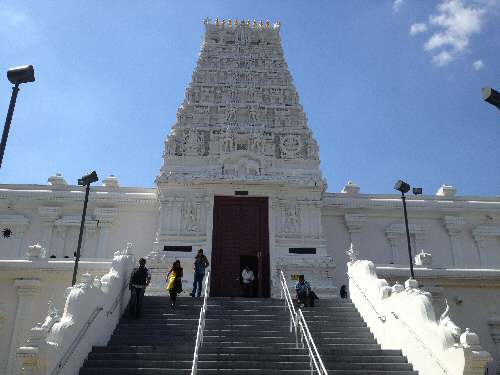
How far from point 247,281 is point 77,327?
838cm

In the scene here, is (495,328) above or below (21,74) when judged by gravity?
below

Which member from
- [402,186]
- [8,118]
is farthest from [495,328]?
[8,118]

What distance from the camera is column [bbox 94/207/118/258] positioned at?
83.8 ft

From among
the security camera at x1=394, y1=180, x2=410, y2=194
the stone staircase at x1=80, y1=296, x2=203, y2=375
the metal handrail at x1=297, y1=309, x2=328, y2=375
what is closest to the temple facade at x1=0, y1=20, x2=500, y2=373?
the security camera at x1=394, y1=180, x2=410, y2=194

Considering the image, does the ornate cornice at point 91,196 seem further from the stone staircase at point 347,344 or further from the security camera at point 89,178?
the stone staircase at point 347,344

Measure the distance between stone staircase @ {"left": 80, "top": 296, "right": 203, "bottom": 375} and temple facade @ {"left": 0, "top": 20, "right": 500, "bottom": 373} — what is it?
4.13 meters

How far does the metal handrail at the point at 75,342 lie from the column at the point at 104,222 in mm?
12341

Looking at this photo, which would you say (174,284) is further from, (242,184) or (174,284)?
(242,184)

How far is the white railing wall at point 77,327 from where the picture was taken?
33.6 ft

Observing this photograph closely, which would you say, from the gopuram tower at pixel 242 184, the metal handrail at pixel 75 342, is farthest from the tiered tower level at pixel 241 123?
the metal handrail at pixel 75 342

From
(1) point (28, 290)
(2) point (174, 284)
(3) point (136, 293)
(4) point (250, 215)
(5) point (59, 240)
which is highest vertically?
(4) point (250, 215)

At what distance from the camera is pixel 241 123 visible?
86.6 feet

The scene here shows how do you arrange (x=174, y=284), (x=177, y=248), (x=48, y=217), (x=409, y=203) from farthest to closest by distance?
(x=409, y=203), (x=48, y=217), (x=177, y=248), (x=174, y=284)

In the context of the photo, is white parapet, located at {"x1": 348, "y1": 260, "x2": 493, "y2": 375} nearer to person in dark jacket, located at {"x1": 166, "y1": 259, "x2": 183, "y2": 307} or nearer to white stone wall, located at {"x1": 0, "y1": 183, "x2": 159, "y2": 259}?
person in dark jacket, located at {"x1": 166, "y1": 259, "x2": 183, "y2": 307}
